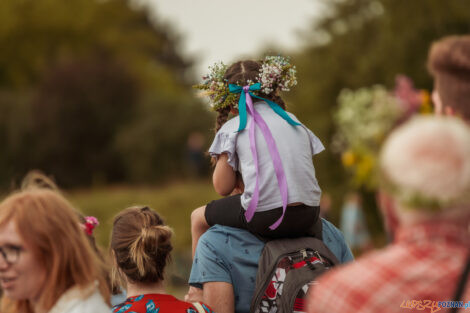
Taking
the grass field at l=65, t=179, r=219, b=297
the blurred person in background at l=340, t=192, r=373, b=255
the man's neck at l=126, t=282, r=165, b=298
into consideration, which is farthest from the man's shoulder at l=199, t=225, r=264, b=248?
the grass field at l=65, t=179, r=219, b=297

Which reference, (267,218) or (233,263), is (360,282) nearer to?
(267,218)

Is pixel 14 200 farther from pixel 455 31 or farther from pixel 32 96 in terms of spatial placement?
pixel 32 96

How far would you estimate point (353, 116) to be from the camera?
2.90 meters

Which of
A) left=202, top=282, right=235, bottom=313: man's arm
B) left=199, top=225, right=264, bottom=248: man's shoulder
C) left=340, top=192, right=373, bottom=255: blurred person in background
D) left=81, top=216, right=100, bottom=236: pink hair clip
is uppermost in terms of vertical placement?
left=81, top=216, right=100, bottom=236: pink hair clip

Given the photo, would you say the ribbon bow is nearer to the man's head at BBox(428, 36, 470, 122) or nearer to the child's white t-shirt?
the child's white t-shirt

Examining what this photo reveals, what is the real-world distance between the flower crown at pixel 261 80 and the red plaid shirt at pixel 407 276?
2.12 meters

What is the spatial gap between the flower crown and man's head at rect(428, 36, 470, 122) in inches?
47.0

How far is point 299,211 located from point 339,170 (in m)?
17.1

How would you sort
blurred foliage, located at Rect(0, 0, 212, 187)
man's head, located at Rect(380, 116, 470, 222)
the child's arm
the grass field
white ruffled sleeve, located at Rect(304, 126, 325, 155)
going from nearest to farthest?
man's head, located at Rect(380, 116, 470, 222)
the child's arm
white ruffled sleeve, located at Rect(304, 126, 325, 155)
the grass field
blurred foliage, located at Rect(0, 0, 212, 187)

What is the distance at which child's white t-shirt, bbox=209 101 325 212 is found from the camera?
4.09 metres

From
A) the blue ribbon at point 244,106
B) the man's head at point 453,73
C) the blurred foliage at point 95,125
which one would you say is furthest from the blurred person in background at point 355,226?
the man's head at point 453,73

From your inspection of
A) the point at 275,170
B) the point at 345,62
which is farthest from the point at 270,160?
the point at 345,62

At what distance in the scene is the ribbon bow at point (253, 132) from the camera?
13.4 ft

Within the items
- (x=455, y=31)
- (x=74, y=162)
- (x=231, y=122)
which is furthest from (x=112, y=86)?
(x=231, y=122)
